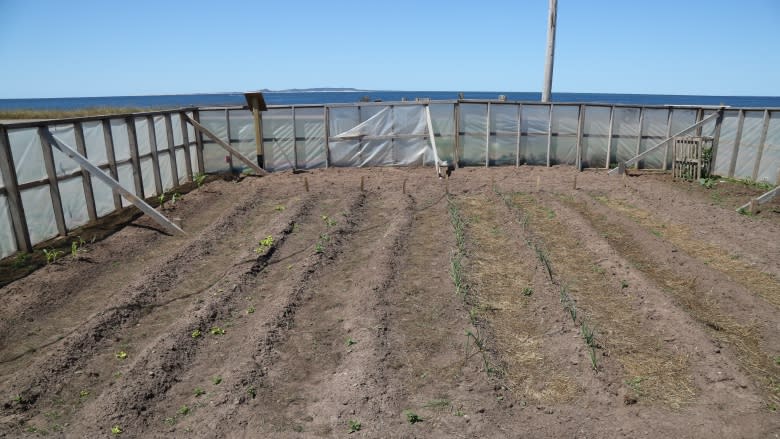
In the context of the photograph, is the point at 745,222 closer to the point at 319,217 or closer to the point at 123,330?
the point at 319,217

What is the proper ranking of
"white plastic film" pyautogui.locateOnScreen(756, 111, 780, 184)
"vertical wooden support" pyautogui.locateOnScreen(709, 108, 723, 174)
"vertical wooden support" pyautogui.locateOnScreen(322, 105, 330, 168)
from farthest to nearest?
"vertical wooden support" pyautogui.locateOnScreen(322, 105, 330, 168) → "vertical wooden support" pyautogui.locateOnScreen(709, 108, 723, 174) → "white plastic film" pyautogui.locateOnScreen(756, 111, 780, 184)

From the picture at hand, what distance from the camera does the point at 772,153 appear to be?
12.7 metres

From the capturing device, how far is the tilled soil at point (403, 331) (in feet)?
13.1

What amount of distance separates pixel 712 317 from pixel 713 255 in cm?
256

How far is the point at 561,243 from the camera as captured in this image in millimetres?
8352

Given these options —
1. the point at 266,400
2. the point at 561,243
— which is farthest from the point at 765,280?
the point at 266,400

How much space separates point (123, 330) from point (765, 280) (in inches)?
322

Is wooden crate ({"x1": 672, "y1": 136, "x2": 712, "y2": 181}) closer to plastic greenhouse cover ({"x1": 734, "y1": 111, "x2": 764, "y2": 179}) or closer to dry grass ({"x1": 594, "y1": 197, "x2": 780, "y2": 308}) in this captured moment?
plastic greenhouse cover ({"x1": 734, "y1": 111, "x2": 764, "y2": 179})

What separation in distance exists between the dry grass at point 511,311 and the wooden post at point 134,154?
734cm

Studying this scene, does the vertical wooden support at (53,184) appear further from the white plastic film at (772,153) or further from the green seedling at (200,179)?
the white plastic film at (772,153)

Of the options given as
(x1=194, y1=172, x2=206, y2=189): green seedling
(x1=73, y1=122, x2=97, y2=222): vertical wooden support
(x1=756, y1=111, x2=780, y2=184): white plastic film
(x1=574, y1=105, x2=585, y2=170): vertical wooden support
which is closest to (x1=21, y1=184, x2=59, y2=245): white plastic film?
(x1=73, y1=122, x2=97, y2=222): vertical wooden support

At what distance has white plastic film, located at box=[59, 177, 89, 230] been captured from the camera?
8.82m

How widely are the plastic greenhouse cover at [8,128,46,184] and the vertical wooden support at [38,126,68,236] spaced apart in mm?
56

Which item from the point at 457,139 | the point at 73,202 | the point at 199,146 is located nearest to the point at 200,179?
the point at 199,146
